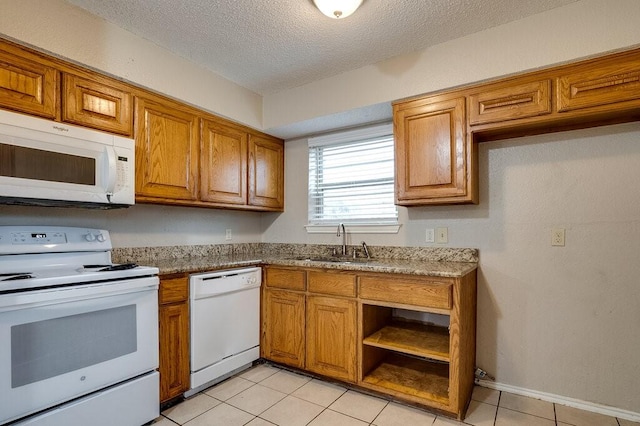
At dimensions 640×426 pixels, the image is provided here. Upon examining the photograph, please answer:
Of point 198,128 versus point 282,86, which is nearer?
point 198,128

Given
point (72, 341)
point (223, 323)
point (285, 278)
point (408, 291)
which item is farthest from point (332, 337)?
point (72, 341)

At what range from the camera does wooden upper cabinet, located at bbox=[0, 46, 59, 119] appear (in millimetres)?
1716

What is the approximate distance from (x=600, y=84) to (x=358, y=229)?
1.91 meters

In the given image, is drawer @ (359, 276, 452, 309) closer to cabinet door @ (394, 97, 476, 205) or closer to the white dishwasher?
cabinet door @ (394, 97, 476, 205)

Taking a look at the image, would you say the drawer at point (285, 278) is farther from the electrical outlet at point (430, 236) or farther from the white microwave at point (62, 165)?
the white microwave at point (62, 165)

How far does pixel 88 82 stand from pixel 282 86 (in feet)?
4.91

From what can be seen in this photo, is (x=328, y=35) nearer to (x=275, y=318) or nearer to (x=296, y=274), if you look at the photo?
(x=296, y=274)

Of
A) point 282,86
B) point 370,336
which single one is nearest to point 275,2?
point 282,86

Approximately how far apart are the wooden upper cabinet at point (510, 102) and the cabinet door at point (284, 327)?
1.83 metres

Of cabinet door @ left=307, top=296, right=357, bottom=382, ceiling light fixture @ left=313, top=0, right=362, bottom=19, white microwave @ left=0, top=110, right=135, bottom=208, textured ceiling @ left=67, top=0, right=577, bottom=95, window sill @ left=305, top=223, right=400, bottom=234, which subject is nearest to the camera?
white microwave @ left=0, top=110, right=135, bottom=208

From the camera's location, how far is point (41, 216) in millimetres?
2084

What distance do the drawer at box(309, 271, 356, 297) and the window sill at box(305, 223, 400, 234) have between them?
0.70 m

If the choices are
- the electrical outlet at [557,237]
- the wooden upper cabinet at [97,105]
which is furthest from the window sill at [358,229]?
the wooden upper cabinet at [97,105]

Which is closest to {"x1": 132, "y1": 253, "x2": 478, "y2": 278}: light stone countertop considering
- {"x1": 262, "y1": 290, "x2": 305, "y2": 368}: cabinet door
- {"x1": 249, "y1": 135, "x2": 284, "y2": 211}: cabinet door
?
{"x1": 262, "y1": 290, "x2": 305, "y2": 368}: cabinet door
